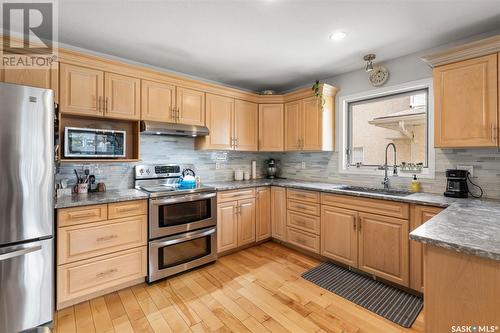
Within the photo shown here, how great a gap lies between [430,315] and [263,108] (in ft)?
10.4

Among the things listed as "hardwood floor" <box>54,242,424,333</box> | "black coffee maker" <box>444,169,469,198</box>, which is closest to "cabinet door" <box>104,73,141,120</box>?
"hardwood floor" <box>54,242,424,333</box>

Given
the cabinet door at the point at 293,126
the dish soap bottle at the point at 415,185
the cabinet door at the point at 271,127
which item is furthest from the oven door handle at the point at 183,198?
the dish soap bottle at the point at 415,185

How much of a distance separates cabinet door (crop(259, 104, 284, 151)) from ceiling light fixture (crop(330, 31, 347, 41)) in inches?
58.5

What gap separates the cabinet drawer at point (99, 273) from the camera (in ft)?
6.58

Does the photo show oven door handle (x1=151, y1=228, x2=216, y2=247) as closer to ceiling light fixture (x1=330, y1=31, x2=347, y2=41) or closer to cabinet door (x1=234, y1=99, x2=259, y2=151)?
cabinet door (x1=234, y1=99, x2=259, y2=151)

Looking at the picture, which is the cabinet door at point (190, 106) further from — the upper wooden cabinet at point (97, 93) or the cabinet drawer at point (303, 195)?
the cabinet drawer at point (303, 195)

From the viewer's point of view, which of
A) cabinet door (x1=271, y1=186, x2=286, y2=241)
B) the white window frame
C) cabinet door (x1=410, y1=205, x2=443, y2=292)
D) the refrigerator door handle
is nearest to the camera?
the refrigerator door handle

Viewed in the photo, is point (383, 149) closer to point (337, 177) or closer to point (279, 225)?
point (337, 177)

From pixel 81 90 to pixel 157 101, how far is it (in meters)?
0.72

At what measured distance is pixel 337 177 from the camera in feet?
11.2

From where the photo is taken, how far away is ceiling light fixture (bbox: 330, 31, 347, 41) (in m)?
2.26

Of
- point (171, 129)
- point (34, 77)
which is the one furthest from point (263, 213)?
point (34, 77)

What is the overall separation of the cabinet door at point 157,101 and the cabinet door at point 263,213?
5.11 feet

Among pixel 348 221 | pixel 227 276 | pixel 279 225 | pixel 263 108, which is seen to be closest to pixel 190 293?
pixel 227 276
